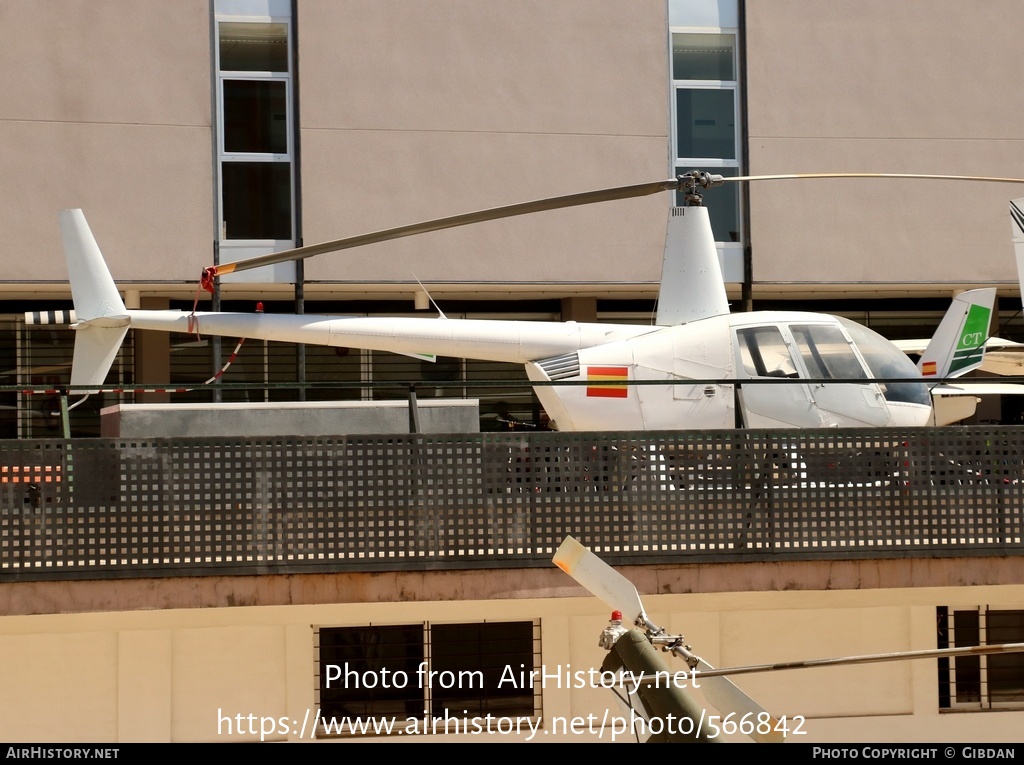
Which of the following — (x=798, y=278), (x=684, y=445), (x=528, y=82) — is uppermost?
(x=528, y=82)

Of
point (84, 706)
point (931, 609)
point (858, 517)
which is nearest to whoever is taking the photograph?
point (858, 517)

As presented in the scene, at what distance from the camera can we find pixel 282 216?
15492 mm

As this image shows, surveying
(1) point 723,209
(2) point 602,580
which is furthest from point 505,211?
(1) point 723,209

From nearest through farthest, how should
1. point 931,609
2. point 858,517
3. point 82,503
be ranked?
1. point 82,503
2. point 858,517
3. point 931,609

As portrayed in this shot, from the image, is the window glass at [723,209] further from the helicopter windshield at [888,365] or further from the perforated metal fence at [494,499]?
the perforated metal fence at [494,499]

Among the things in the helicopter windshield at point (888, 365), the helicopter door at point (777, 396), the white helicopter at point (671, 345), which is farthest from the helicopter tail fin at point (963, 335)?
the helicopter door at point (777, 396)

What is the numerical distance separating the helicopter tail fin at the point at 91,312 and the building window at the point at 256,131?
144 inches

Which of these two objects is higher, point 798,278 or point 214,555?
point 798,278

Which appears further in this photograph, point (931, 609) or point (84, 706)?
point (931, 609)

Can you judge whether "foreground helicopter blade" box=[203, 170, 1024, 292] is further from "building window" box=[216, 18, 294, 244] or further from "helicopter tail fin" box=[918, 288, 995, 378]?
"building window" box=[216, 18, 294, 244]

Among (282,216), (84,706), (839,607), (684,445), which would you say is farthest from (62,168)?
(839,607)

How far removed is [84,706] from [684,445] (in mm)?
5705

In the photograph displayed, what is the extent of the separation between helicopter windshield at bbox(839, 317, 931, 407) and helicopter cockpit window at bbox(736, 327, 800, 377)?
2.15 ft

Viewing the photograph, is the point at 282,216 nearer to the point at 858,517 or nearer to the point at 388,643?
the point at 388,643
